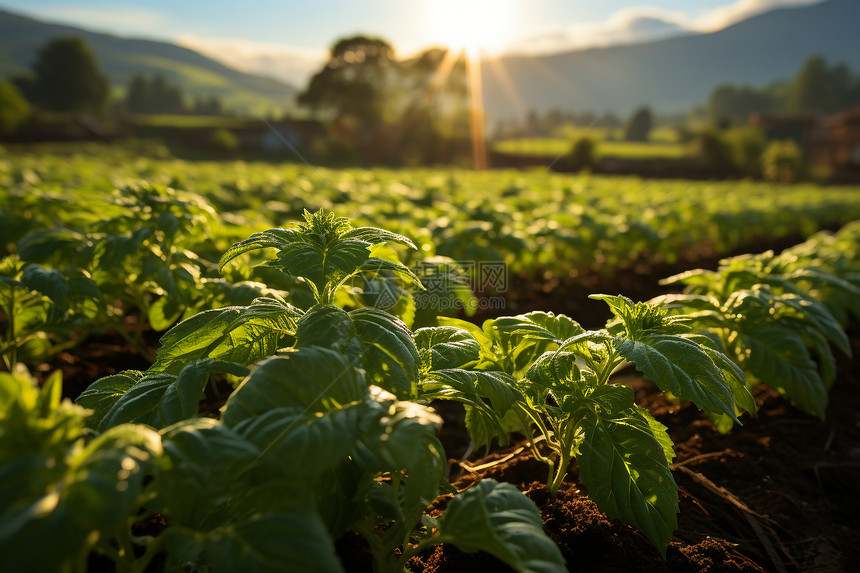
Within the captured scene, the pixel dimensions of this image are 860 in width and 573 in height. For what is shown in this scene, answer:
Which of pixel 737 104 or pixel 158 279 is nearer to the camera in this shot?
pixel 158 279

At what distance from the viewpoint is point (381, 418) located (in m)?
1.32

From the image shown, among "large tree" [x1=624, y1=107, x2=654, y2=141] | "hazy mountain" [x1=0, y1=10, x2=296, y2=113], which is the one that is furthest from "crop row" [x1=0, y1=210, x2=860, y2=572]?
"hazy mountain" [x1=0, y1=10, x2=296, y2=113]

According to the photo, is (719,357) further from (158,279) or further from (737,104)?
(737,104)

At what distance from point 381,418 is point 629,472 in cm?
105

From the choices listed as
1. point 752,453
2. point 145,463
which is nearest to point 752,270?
point 752,453

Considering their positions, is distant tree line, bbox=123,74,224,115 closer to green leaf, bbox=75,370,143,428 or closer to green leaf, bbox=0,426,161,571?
green leaf, bbox=75,370,143,428

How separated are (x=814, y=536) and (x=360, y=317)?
2.36 m

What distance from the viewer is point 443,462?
4.70ft

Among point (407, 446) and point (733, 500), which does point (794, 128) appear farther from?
point (407, 446)

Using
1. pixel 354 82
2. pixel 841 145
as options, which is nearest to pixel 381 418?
pixel 354 82

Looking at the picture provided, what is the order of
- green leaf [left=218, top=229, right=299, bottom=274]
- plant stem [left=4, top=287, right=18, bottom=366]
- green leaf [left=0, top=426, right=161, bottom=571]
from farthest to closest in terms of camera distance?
plant stem [left=4, top=287, right=18, bottom=366], green leaf [left=218, top=229, right=299, bottom=274], green leaf [left=0, top=426, right=161, bottom=571]

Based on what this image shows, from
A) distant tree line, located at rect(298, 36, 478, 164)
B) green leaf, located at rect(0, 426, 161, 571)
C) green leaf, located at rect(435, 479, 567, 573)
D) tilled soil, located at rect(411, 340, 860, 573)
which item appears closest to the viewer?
green leaf, located at rect(0, 426, 161, 571)

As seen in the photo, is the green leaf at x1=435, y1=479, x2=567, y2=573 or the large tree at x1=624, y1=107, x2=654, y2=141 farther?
the large tree at x1=624, y1=107, x2=654, y2=141

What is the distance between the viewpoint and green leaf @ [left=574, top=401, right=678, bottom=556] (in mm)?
1819
